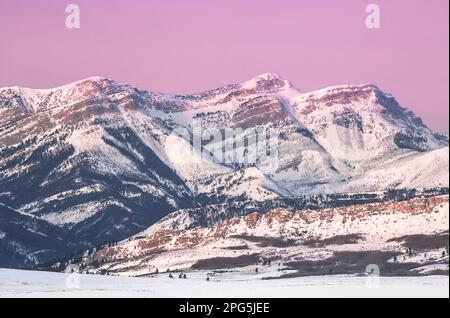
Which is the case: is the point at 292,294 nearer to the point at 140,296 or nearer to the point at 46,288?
the point at 140,296

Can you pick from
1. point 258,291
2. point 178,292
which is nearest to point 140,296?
point 178,292

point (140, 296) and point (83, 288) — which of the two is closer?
point (140, 296)

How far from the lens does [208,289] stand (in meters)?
195

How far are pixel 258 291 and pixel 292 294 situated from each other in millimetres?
6630
